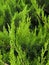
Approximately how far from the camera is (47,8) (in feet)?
7.07

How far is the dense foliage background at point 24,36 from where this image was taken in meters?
1.69

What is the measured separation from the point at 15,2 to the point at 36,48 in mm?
586

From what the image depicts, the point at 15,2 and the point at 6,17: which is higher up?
the point at 15,2

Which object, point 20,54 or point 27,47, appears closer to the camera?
point 20,54

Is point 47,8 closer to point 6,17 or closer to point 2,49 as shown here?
point 6,17

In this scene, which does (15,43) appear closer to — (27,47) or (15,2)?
(27,47)

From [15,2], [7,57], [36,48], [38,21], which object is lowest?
[7,57]

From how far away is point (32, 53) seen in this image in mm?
1829

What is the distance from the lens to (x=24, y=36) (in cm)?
176

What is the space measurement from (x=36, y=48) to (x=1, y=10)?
0.60m

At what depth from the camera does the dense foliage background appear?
169 centimetres

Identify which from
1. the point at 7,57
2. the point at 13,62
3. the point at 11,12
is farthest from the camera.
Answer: the point at 11,12

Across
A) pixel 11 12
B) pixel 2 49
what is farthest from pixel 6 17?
pixel 2 49

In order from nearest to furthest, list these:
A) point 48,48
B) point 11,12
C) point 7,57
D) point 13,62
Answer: point 13,62
point 48,48
point 7,57
point 11,12
